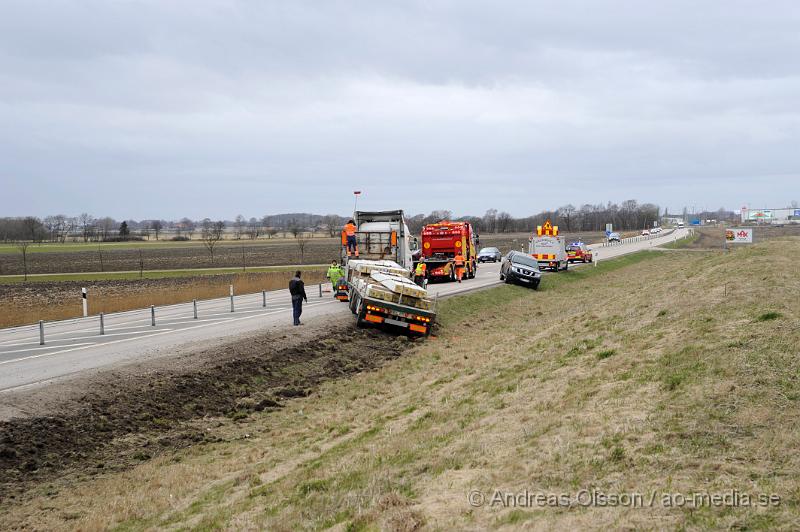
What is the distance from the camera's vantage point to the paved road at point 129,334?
1529cm

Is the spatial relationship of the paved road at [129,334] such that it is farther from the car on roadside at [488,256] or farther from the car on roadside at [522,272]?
the car on roadside at [488,256]

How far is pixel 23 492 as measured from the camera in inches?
377

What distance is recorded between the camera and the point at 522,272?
36125mm

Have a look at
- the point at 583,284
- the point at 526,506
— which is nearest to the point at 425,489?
the point at 526,506

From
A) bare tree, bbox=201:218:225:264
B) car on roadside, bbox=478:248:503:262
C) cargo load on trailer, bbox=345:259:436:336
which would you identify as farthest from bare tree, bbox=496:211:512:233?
cargo load on trailer, bbox=345:259:436:336

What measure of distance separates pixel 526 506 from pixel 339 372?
11.9m

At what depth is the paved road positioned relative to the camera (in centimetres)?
1529

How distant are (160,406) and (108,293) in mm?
31130

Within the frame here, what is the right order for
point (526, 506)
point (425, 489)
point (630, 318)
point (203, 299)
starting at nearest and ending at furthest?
point (526, 506) < point (425, 489) < point (630, 318) < point (203, 299)

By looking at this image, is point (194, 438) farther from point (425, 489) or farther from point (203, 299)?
point (203, 299)

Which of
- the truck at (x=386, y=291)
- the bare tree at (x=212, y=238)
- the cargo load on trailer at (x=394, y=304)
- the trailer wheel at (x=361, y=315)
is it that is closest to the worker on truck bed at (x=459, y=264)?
→ the truck at (x=386, y=291)

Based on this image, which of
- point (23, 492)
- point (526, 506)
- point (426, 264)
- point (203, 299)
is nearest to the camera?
point (526, 506)

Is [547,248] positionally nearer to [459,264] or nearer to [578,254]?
[459,264]

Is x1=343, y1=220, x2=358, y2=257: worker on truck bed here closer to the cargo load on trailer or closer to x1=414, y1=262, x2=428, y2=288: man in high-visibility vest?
x1=414, y1=262, x2=428, y2=288: man in high-visibility vest
